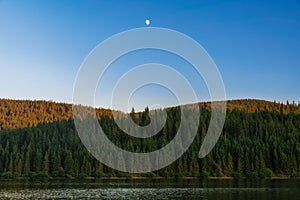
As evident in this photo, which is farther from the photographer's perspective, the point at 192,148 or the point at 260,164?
the point at 192,148

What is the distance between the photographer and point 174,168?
562 ft

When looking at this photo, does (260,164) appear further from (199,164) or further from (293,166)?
(199,164)

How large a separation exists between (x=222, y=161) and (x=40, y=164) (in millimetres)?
70688

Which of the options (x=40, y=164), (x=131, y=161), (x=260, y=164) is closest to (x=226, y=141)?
(x=260, y=164)

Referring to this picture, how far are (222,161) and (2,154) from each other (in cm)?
8561

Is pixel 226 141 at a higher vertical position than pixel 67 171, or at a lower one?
higher

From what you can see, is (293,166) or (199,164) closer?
(293,166)

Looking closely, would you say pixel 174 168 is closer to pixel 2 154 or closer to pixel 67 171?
pixel 67 171

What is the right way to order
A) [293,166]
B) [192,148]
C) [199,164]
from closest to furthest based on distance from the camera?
[293,166]
[199,164]
[192,148]

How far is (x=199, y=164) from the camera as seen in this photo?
6890 inches

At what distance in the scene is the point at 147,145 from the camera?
655 ft

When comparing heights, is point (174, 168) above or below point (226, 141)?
below

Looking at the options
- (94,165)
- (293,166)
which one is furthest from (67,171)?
(293,166)

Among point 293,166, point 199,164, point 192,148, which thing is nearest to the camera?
point 293,166
